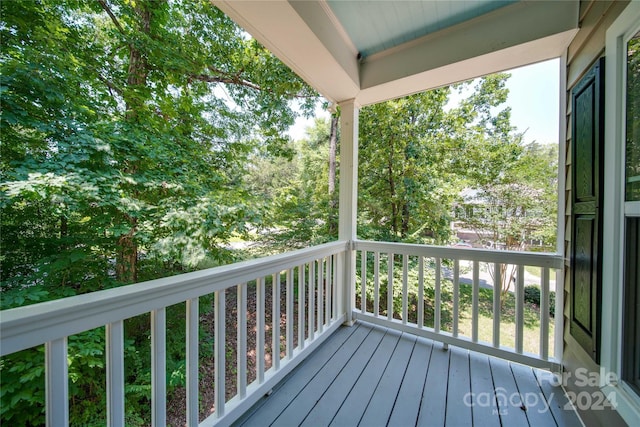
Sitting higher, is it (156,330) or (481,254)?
(481,254)

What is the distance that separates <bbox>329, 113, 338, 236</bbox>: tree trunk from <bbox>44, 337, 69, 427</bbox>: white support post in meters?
3.60

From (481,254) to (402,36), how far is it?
193 cm

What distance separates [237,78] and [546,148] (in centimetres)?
431

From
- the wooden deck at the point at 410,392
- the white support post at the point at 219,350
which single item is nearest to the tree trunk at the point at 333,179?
the wooden deck at the point at 410,392

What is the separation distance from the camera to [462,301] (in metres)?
4.26

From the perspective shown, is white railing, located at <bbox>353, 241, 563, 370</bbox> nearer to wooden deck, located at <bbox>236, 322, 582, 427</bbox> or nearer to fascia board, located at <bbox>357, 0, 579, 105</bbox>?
wooden deck, located at <bbox>236, 322, 582, 427</bbox>

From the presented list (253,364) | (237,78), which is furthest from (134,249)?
(237,78)

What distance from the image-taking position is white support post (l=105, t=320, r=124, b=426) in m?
0.86

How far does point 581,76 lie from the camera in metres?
1.46

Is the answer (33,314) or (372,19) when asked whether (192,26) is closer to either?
(372,19)

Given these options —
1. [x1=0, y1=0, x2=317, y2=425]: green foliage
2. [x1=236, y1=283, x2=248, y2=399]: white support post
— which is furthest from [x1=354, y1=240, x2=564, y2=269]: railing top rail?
[x1=0, y1=0, x2=317, y2=425]: green foliage

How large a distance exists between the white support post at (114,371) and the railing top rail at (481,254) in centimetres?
204

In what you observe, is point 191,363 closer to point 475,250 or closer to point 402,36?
point 475,250

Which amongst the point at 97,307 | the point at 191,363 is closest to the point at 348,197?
the point at 191,363
